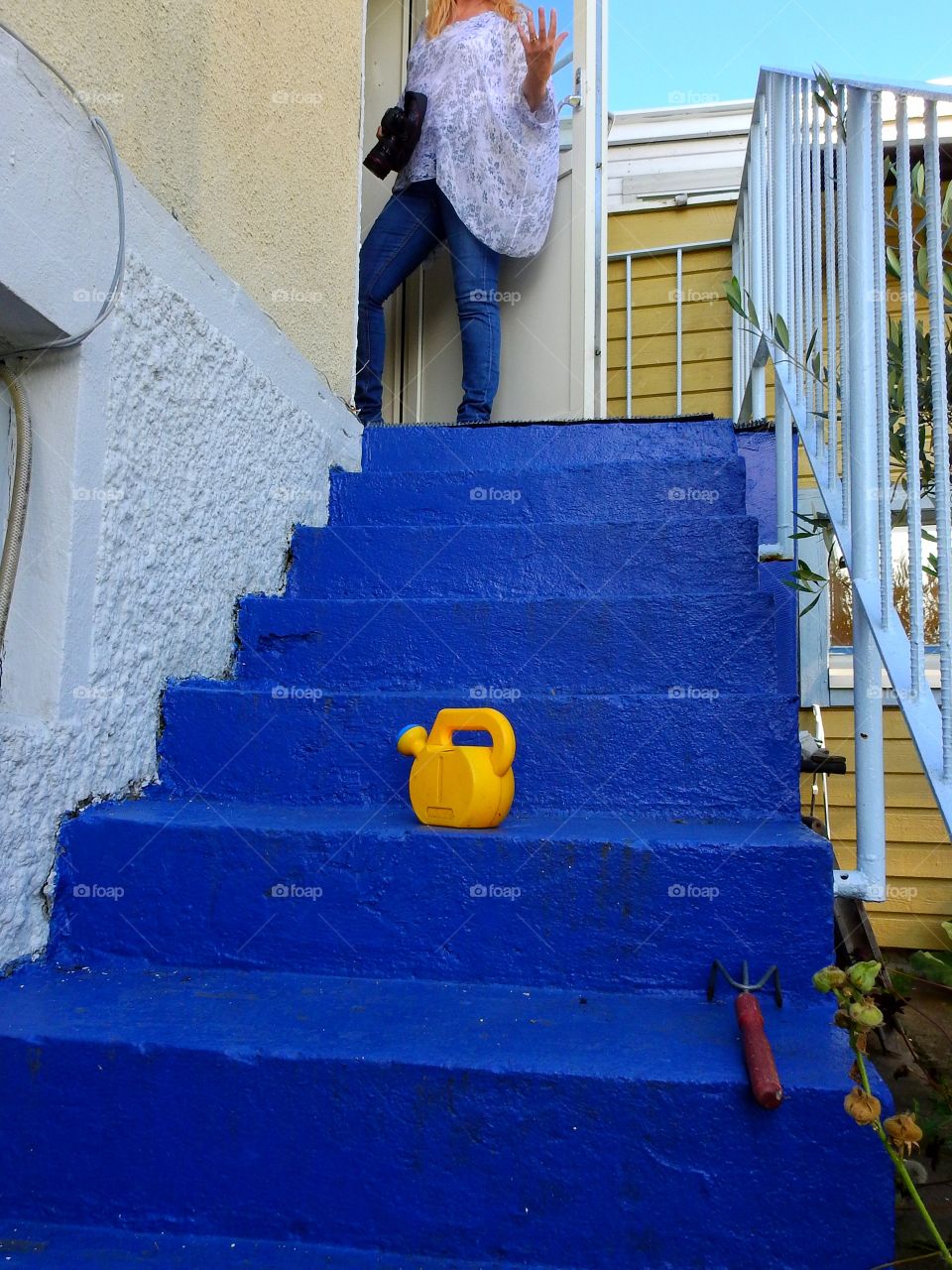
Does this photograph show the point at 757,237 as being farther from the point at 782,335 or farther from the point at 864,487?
the point at 864,487

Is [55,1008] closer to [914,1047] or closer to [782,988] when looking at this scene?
[782,988]

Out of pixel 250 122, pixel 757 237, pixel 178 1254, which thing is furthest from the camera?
pixel 757 237

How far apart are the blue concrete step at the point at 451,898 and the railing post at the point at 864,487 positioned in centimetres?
12

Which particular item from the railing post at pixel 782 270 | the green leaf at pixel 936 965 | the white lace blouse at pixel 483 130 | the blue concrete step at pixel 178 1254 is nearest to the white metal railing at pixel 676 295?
the white lace blouse at pixel 483 130

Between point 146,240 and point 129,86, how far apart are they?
27 centimetres

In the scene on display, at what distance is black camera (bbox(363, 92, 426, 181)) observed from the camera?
3.22m

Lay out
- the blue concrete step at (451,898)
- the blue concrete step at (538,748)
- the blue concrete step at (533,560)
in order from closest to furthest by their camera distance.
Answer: the blue concrete step at (451,898)
the blue concrete step at (538,748)
the blue concrete step at (533,560)

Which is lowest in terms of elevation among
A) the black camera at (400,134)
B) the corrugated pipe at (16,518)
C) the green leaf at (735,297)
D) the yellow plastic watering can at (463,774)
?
the yellow plastic watering can at (463,774)

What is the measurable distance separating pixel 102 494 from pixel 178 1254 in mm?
1112

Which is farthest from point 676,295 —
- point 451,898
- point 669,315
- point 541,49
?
point 451,898

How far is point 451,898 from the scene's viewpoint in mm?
1376

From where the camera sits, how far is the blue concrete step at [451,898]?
1.31 meters

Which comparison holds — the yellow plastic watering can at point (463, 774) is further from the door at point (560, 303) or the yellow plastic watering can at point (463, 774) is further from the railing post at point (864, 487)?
the door at point (560, 303)

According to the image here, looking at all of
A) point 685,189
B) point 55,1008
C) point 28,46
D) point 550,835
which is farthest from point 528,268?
point 55,1008
